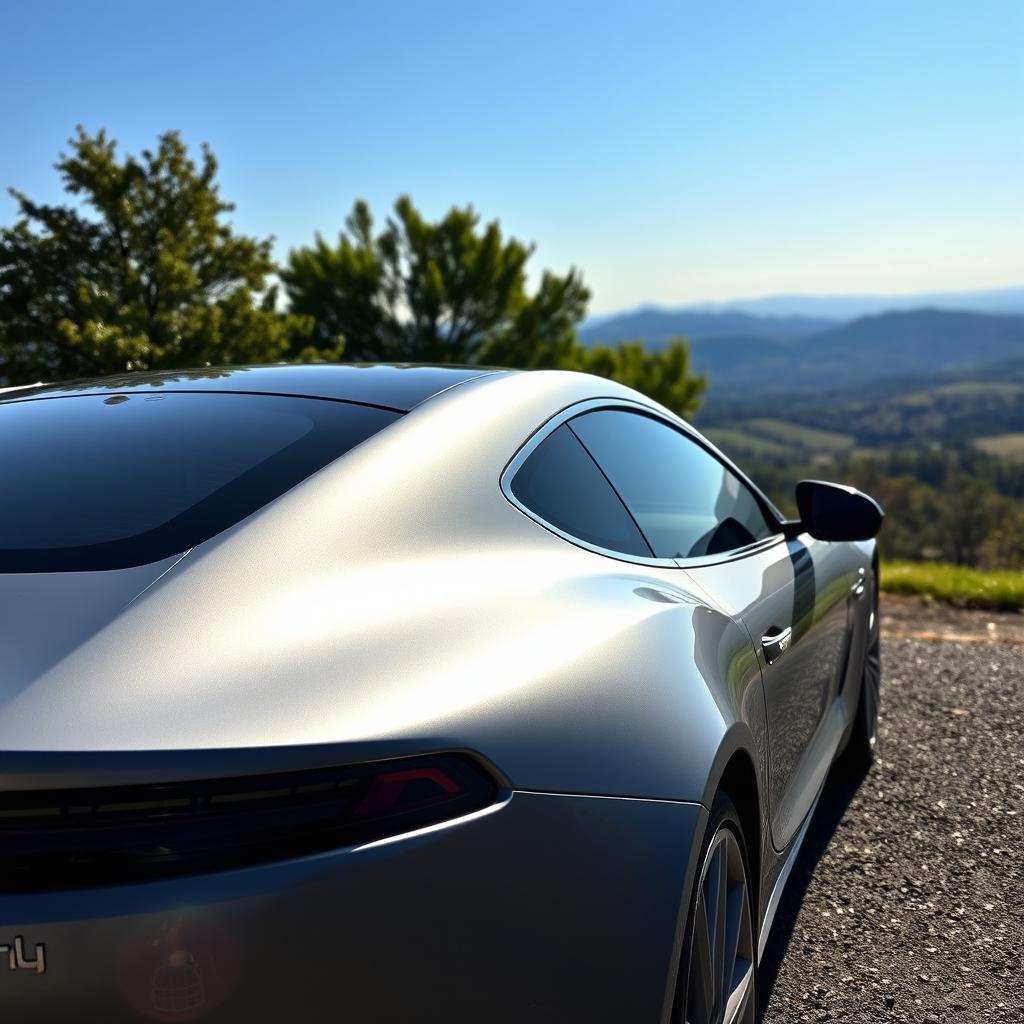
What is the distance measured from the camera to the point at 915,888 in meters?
3.52

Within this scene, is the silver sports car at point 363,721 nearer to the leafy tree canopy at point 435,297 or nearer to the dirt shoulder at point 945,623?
the dirt shoulder at point 945,623

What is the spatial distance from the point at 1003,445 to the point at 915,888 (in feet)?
492

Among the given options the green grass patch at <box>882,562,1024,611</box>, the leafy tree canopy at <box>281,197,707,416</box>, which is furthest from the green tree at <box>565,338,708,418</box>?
the green grass patch at <box>882,562,1024,611</box>

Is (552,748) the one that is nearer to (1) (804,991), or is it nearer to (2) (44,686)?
(2) (44,686)

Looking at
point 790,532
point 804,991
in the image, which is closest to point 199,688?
point 804,991

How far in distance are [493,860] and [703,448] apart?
6.82 feet

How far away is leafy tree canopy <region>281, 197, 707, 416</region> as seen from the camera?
48.8 meters

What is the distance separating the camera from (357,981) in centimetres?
125

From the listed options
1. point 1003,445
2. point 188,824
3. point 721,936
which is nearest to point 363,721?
point 188,824

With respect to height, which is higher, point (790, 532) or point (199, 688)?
point (199, 688)

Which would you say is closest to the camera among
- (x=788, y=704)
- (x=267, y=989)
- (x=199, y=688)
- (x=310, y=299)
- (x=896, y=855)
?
(x=267, y=989)

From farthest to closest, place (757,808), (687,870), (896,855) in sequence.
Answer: (896,855) < (757,808) < (687,870)

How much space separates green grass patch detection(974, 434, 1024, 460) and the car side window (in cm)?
13573

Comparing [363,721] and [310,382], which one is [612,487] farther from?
[363,721]
